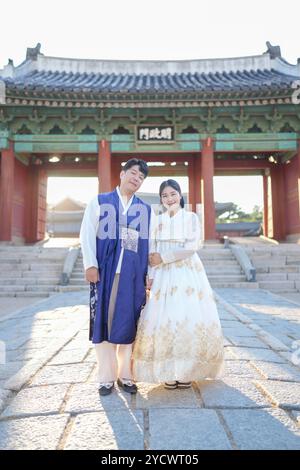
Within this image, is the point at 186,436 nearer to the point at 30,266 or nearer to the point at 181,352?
the point at 181,352

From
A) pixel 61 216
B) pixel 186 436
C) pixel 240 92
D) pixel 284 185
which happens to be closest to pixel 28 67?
pixel 240 92

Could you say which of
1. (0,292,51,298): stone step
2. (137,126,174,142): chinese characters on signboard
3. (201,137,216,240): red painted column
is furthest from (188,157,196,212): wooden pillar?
(0,292,51,298): stone step

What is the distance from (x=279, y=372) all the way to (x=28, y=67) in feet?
51.8

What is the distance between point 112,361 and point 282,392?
112cm

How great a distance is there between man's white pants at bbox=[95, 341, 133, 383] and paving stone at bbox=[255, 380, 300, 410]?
901 mm

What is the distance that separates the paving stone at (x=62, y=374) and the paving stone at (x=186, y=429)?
0.80 metres

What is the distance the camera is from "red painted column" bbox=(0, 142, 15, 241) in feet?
35.3

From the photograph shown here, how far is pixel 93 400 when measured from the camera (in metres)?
2.11

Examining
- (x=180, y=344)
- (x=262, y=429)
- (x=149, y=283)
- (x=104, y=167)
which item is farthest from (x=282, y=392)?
(x=104, y=167)

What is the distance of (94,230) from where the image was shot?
2432 millimetres

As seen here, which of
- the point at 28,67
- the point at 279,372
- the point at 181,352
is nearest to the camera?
the point at 181,352

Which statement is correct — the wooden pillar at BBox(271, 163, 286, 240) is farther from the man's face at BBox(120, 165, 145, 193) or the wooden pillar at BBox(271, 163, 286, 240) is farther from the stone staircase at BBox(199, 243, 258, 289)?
the man's face at BBox(120, 165, 145, 193)

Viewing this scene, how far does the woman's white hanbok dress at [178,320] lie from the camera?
2.27 m

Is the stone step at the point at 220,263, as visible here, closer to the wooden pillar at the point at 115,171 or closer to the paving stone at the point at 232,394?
the wooden pillar at the point at 115,171
